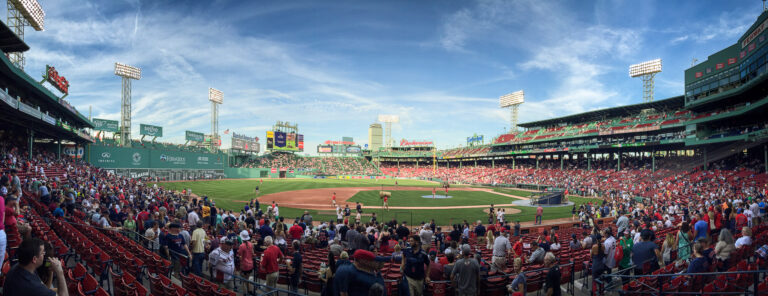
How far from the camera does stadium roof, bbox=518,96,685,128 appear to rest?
48.2m

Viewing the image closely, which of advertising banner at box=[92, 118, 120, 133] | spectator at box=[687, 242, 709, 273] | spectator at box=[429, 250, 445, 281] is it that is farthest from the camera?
advertising banner at box=[92, 118, 120, 133]

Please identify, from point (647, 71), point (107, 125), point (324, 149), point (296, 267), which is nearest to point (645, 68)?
point (647, 71)

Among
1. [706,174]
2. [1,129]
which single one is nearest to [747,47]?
[706,174]

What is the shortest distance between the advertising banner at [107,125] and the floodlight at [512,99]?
Result: 89.4 m

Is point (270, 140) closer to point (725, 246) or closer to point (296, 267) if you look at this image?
point (296, 267)

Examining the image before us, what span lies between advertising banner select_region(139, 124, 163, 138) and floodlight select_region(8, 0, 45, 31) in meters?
34.9

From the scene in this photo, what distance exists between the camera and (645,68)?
61.9 m

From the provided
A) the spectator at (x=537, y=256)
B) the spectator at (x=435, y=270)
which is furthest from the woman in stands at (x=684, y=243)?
the spectator at (x=435, y=270)

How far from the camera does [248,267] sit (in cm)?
783

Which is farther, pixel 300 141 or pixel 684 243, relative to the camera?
pixel 300 141

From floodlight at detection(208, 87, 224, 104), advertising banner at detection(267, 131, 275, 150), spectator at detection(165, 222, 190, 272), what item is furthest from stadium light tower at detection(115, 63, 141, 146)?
spectator at detection(165, 222, 190, 272)

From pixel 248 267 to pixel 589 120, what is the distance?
223ft

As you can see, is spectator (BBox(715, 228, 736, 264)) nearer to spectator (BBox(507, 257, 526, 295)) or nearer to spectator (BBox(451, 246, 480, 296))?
spectator (BBox(507, 257, 526, 295))

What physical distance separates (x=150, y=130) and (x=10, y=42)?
48345mm
